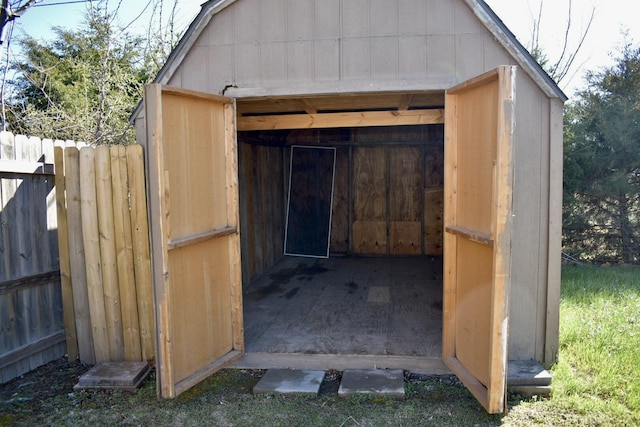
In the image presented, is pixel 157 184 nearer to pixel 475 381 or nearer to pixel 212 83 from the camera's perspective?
pixel 212 83

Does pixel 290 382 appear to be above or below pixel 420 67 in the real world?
below

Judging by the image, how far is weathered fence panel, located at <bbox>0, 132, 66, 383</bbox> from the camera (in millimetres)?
3699

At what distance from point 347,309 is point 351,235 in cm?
366

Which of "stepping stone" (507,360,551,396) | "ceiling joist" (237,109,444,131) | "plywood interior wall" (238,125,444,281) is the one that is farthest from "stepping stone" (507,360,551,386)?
"plywood interior wall" (238,125,444,281)

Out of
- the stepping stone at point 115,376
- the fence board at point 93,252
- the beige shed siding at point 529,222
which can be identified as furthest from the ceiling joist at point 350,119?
the stepping stone at point 115,376

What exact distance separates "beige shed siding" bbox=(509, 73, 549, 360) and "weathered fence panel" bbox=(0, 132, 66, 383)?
378 centimetres

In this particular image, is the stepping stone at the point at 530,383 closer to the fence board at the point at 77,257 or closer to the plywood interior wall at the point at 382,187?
the fence board at the point at 77,257

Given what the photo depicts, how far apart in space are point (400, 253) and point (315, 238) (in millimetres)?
1547

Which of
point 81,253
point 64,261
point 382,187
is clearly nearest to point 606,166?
point 382,187

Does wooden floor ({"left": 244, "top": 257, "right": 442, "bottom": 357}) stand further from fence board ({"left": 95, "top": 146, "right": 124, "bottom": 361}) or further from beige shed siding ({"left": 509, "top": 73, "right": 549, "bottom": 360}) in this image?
fence board ({"left": 95, "top": 146, "right": 124, "bottom": 361})

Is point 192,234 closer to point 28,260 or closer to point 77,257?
point 77,257

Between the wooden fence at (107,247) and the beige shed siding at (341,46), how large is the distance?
0.99 meters

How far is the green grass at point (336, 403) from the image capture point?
3119 millimetres

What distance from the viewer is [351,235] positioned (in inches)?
349
